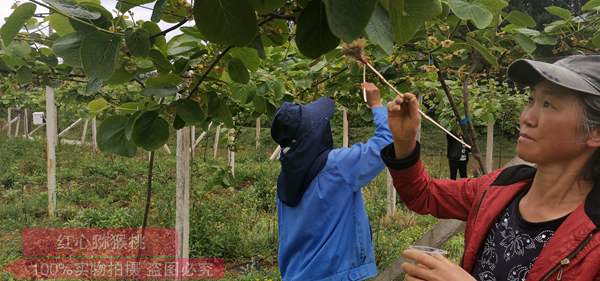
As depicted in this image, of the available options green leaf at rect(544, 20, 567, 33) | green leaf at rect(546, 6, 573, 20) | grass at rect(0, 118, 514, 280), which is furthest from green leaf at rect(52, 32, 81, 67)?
grass at rect(0, 118, 514, 280)

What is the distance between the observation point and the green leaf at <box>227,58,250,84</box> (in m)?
0.92

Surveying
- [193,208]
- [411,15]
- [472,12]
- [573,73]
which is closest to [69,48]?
[411,15]

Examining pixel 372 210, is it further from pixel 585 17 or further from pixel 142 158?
pixel 142 158

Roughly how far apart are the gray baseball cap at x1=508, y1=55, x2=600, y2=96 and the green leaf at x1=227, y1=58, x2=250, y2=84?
1.63ft

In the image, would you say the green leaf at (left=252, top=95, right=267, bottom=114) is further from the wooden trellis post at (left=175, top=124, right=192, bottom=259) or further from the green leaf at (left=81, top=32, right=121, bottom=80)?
the green leaf at (left=81, top=32, right=121, bottom=80)

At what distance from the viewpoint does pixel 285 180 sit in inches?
70.1

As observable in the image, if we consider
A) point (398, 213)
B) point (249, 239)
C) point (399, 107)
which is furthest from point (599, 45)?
point (398, 213)

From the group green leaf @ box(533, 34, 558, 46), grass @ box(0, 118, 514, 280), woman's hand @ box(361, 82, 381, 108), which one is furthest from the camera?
grass @ box(0, 118, 514, 280)

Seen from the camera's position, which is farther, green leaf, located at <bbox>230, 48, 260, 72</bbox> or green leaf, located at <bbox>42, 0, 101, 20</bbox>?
green leaf, located at <bbox>230, 48, 260, 72</bbox>

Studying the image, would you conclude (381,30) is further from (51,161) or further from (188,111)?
(51,161)

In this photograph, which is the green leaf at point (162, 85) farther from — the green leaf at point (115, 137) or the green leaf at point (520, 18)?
Answer: the green leaf at point (520, 18)

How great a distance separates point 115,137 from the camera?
0.95 metres

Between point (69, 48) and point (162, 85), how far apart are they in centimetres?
30

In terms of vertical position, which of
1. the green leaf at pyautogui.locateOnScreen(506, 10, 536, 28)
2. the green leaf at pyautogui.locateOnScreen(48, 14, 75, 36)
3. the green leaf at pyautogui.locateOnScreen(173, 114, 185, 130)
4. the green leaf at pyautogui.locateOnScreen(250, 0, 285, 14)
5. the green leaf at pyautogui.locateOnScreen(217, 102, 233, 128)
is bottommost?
the green leaf at pyautogui.locateOnScreen(173, 114, 185, 130)
